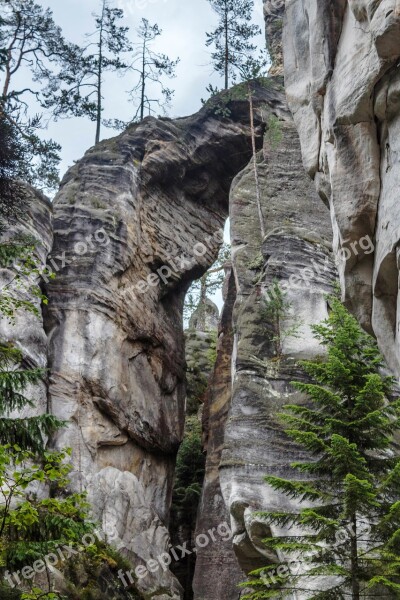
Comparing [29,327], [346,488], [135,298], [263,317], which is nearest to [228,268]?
Answer: [135,298]

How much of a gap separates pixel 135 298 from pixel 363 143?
41.7 feet

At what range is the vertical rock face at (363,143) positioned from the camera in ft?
24.9

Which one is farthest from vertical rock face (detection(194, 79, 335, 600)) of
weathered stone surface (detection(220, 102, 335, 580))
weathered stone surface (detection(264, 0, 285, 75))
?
weathered stone surface (detection(264, 0, 285, 75))

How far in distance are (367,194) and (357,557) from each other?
13.9 feet

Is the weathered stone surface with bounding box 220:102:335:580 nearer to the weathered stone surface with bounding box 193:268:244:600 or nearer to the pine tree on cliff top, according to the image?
the pine tree on cliff top

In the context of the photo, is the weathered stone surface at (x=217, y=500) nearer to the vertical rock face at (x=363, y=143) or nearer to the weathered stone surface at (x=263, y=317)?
the weathered stone surface at (x=263, y=317)

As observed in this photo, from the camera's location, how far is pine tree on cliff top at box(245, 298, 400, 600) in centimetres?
877

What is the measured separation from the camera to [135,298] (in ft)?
66.6

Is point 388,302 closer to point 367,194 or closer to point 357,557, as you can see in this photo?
point 367,194

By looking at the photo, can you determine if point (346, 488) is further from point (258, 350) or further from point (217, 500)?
point (217, 500)

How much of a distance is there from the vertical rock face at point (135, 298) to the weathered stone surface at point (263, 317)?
10.8 ft

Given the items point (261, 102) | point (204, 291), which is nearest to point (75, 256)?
point (261, 102)

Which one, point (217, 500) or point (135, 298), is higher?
point (135, 298)

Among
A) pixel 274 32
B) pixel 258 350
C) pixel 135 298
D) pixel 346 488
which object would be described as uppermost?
pixel 274 32
